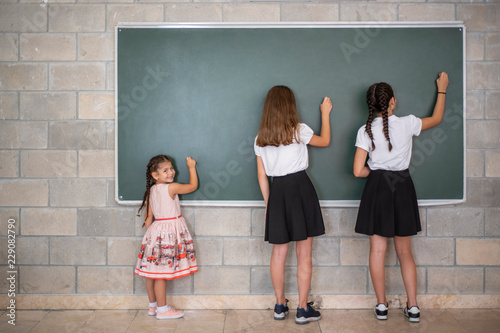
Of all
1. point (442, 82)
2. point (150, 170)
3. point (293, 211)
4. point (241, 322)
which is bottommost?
point (241, 322)

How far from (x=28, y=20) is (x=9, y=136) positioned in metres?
0.81

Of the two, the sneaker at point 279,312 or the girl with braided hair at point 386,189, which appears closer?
the girl with braided hair at point 386,189

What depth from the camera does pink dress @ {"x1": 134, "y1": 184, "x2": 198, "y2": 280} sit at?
2.83 metres

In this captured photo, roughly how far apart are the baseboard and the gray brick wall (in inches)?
1.7

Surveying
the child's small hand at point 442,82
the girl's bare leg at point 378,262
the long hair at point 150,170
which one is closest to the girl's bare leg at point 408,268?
the girl's bare leg at point 378,262

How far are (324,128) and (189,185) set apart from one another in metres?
0.98

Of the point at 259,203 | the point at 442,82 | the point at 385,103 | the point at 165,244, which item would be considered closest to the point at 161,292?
the point at 165,244

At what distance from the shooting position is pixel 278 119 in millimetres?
2707

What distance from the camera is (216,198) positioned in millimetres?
3023

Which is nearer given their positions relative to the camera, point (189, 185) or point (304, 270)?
point (304, 270)

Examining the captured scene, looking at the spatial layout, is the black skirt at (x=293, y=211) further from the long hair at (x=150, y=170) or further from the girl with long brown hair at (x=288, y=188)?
the long hair at (x=150, y=170)

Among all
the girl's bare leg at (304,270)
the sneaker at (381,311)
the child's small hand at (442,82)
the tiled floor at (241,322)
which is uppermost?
the child's small hand at (442,82)

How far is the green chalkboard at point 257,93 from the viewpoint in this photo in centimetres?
297

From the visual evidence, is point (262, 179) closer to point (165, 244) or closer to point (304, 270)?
point (304, 270)
